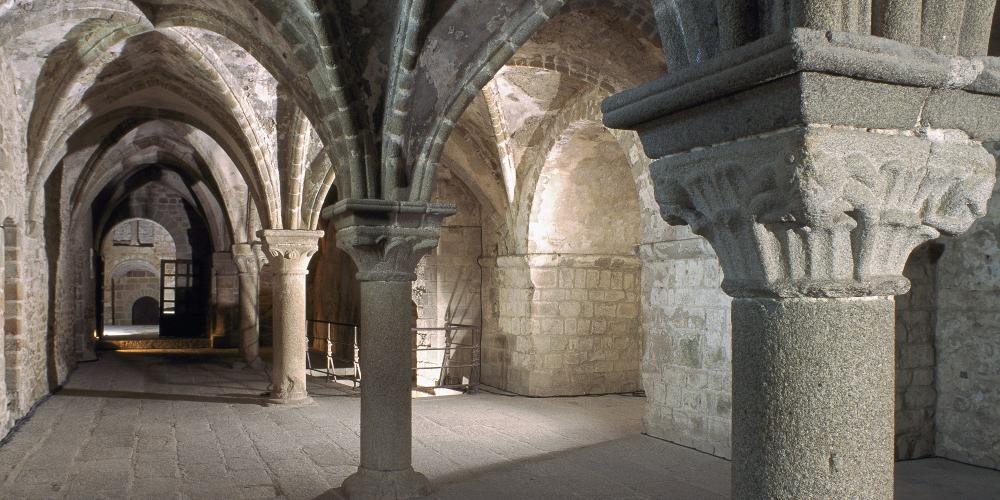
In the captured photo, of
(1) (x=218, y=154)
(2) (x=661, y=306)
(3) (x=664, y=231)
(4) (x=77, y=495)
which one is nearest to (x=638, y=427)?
(2) (x=661, y=306)

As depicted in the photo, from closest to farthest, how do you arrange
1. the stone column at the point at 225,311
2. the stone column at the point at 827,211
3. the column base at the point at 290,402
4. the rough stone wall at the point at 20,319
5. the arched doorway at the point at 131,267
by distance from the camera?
the stone column at the point at 827,211, the rough stone wall at the point at 20,319, the column base at the point at 290,402, the stone column at the point at 225,311, the arched doorway at the point at 131,267

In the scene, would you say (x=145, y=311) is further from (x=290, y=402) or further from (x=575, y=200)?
(x=575, y=200)

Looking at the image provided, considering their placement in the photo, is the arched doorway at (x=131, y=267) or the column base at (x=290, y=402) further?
the arched doorway at (x=131, y=267)

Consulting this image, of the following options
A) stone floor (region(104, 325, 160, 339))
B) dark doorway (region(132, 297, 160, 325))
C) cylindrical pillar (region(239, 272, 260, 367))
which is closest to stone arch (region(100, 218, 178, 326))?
stone floor (region(104, 325, 160, 339))

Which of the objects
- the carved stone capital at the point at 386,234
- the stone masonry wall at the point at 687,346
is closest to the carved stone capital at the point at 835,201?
the carved stone capital at the point at 386,234

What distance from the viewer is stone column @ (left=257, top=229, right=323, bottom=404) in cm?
786

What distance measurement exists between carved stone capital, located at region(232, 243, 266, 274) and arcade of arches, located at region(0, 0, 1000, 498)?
85 mm

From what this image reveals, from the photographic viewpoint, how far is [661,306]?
21.3 ft

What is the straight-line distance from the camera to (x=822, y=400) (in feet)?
5.76

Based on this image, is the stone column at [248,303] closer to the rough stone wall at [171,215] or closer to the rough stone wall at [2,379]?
the rough stone wall at [2,379]

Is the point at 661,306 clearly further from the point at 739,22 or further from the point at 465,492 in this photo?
the point at 739,22

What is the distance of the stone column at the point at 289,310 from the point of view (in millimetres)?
7855

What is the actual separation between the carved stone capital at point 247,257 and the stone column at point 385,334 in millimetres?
7184

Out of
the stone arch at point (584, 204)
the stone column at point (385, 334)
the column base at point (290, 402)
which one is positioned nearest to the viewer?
the stone column at point (385, 334)
